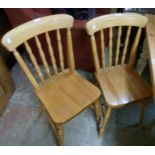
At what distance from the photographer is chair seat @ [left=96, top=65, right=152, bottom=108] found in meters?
1.17

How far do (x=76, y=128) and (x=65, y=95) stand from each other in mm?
431

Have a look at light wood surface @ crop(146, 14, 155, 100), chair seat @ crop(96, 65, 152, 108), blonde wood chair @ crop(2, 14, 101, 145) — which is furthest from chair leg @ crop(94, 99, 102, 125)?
light wood surface @ crop(146, 14, 155, 100)

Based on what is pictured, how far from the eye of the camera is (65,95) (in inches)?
48.2

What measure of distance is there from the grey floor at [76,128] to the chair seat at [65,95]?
1.39 feet

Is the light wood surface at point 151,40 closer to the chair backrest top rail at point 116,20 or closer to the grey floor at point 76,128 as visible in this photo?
the chair backrest top rail at point 116,20

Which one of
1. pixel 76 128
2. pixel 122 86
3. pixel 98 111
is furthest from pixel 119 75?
pixel 76 128

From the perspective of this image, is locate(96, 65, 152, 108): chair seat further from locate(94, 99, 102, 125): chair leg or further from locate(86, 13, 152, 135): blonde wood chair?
locate(94, 99, 102, 125): chair leg

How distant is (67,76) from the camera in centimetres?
134

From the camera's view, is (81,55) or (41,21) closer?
(41,21)
